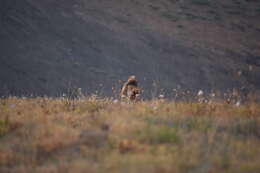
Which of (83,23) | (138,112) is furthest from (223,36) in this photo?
(138,112)

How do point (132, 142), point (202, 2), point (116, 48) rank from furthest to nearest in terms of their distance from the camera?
point (202, 2), point (116, 48), point (132, 142)

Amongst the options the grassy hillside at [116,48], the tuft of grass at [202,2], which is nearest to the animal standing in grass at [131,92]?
the grassy hillside at [116,48]

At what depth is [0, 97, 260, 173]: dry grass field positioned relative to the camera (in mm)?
4211

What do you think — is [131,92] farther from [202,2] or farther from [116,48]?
[202,2]

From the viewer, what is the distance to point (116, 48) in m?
21.4

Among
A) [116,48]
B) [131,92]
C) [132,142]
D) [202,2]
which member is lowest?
[132,142]

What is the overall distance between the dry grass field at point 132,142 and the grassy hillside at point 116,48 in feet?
34.3

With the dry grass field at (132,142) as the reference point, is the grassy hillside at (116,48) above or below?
above

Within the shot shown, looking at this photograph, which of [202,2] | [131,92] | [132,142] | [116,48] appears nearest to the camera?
[132,142]

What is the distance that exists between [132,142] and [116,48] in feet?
55.4

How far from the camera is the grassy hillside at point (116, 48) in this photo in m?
18.0

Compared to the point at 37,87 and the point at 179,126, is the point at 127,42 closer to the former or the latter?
the point at 37,87

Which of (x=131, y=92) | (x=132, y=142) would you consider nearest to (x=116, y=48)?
(x=131, y=92)

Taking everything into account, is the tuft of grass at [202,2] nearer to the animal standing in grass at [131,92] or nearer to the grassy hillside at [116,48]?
the grassy hillside at [116,48]
